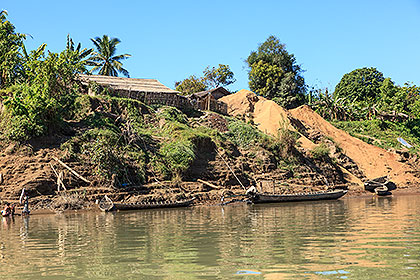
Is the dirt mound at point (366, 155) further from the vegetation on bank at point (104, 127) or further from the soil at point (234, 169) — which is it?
the vegetation on bank at point (104, 127)

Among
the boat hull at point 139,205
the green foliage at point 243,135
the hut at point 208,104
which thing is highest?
the hut at point 208,104

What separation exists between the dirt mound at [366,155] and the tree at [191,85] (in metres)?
15.0

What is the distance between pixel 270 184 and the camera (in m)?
27.5

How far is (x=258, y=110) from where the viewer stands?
41625 millimetres

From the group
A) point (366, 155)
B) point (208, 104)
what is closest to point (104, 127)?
point (208, 104)

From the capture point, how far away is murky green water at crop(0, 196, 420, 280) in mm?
7023

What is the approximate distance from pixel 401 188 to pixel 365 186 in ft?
13.9

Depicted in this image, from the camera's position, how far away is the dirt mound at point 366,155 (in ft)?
116

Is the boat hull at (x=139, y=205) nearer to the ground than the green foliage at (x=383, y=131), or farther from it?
nearer to the ground

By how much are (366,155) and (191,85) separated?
25181mm

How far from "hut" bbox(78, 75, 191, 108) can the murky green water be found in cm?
1839

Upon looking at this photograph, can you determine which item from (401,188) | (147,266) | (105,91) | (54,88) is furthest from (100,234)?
(401,188)

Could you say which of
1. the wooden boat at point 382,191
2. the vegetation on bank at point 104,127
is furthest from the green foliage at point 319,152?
the wooden boat at point 382,191

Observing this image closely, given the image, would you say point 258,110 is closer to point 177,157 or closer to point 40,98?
point 177,157
